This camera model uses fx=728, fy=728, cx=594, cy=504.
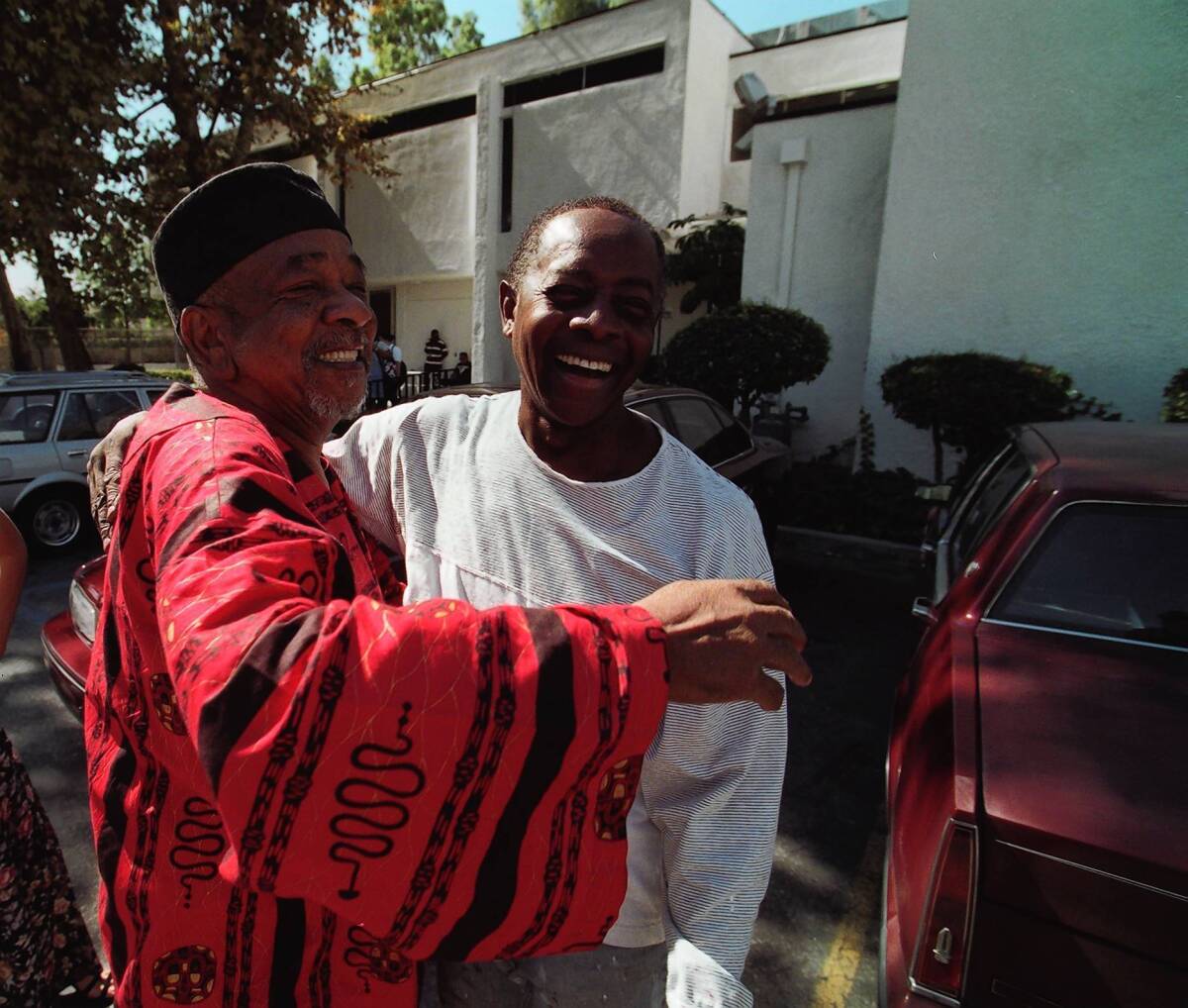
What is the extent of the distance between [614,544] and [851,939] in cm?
205

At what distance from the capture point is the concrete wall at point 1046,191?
21.6 feet

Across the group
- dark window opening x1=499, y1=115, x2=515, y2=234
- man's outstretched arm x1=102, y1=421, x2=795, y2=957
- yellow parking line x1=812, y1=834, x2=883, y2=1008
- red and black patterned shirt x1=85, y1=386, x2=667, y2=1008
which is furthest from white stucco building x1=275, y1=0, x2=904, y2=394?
man's outstretched arm x1=102, y1=421, x2=795, y2=957

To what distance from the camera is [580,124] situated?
503 inches

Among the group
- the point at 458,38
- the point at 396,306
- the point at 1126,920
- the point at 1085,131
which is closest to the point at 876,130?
the point at 1085,131

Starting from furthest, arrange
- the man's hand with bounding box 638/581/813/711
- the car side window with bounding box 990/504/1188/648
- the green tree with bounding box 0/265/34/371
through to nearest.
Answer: the green tree with bounding box 0/265/34/371 < the car side window with bounding box 990/504/1188/648 < the man's hand with bounding box 638/581/813/711

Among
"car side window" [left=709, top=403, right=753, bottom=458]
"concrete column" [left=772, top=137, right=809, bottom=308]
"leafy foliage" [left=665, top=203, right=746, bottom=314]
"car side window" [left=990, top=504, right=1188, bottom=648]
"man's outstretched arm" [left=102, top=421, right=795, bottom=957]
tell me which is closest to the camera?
"man's outstretched arm" [left=102, top=421, right=795, bottom=957]

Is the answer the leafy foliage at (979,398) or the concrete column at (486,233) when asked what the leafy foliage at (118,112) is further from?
the leafy foliage at (979,398)

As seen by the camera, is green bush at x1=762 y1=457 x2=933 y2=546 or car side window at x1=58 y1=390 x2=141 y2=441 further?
green bush at x1=762 y1=457 x2=933 y2=546

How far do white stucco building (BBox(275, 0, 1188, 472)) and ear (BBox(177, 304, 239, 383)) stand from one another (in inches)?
313

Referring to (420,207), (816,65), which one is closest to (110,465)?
(816,65)

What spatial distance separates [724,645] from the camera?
69 centimetres

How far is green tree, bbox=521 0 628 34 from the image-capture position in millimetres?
20000

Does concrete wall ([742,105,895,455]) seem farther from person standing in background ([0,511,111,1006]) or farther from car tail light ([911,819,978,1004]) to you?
person standing in background ([0,511,111,1006])

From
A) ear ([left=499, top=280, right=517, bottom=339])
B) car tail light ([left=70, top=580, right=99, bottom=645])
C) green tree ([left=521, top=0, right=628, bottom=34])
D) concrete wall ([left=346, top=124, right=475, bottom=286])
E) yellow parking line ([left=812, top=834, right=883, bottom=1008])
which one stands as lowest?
yellow parking line ([left=812, top=834, right=883, bottom=1008])
